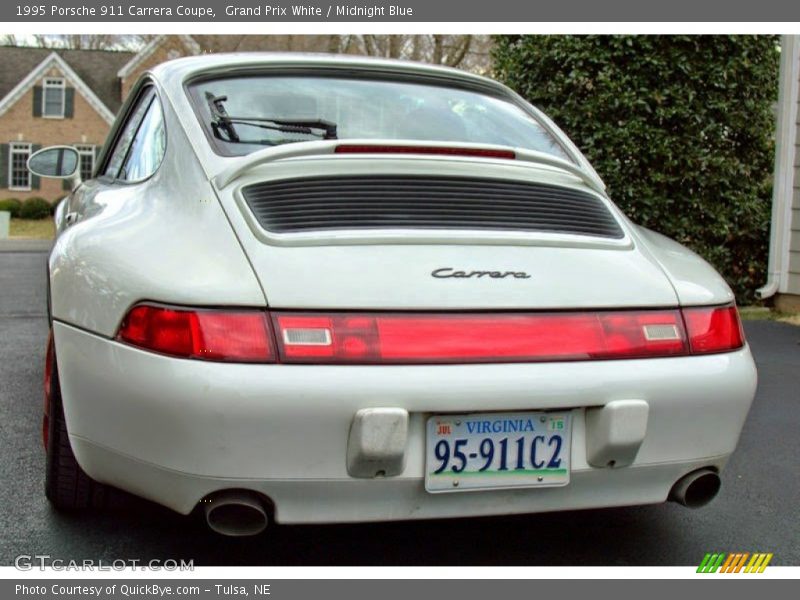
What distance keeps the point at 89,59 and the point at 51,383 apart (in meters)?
43.5

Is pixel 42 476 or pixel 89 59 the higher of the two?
pixel 42 476

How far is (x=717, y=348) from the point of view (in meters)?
2.68

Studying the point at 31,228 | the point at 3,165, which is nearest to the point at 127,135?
the point at 31,228

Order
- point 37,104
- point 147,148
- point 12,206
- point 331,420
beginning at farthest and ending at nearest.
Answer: point 37,104 < point 12,206 < point 147,148 < point 331,420

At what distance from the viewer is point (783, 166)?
9.27m

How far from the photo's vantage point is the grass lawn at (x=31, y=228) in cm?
2805

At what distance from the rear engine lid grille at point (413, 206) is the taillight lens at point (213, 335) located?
0.30 meters

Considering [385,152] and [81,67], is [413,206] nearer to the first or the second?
[385,152]

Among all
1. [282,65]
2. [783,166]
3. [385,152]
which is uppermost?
[282,65]

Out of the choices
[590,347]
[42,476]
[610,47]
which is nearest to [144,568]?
[42,476]

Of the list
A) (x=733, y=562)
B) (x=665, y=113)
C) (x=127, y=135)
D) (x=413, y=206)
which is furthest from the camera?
(x=665, y=113)

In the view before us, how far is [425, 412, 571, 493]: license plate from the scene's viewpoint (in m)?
2.38

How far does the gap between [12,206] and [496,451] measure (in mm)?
37830

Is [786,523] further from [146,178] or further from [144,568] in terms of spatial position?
[146,178]
